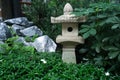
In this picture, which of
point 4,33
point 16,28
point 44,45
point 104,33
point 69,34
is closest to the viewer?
point 104,33

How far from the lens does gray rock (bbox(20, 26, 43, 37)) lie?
17.0 feet

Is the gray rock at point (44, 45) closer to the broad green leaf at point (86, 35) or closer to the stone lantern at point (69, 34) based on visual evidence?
the stone lantern at point (69, 34)

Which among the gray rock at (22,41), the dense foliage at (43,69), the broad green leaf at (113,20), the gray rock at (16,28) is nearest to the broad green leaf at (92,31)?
the broad green leaf at (113,20)

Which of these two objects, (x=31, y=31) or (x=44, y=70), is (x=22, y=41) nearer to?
(x=31, y=31)

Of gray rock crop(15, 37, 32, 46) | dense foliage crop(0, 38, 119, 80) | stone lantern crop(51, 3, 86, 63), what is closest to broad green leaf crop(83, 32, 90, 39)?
stone lantern crop(51, 3, 86, 63)

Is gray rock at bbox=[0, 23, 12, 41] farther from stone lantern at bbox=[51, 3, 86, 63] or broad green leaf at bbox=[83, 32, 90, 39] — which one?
broad green leaf at bbox=[83, 32, 90, 39]

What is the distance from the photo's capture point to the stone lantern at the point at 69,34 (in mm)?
3816

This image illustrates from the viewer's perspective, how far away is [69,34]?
3922mm

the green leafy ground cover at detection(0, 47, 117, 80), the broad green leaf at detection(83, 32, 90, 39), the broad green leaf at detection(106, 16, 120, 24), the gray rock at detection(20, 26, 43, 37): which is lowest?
the green leafy ground cover at detection(0, 47, 117, 80)

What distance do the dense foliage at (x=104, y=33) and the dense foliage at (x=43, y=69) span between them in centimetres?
16

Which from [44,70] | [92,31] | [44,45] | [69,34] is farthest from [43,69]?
[44,45]

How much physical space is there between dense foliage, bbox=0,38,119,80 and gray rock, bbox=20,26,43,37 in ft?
3.56

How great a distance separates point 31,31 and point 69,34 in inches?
57.3

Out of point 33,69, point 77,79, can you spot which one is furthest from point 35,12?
point 77,79
